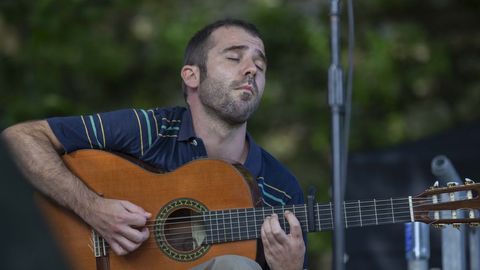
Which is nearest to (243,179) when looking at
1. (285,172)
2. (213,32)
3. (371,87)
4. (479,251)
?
(285,172)

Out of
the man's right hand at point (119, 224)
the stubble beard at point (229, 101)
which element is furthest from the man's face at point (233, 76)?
the man's right hand at point (119, 224)

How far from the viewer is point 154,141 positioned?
359 cm

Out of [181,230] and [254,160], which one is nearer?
[181,230]

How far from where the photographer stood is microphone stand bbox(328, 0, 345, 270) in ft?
8.28

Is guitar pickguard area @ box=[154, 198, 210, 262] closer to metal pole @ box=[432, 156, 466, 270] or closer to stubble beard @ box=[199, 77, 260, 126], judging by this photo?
stubble beard @ box=[199, 77, 260, 126]

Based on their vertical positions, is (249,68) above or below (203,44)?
below

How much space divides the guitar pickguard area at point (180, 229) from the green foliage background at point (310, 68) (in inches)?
180

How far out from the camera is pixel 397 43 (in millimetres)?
8203

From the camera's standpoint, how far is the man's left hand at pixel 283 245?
10.8 ft

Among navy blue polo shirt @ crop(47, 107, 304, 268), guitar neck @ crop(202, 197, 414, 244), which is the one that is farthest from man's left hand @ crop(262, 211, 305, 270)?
navy blue polo shirt @ crop(47, 107, 304, 268)

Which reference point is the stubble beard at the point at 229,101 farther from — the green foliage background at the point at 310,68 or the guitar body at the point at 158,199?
the green foliage background at the point at 310,68

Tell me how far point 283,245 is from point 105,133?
862 mm

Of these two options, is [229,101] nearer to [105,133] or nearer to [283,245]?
[105,133]

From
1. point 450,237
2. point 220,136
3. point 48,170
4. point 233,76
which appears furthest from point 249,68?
point 450,237
